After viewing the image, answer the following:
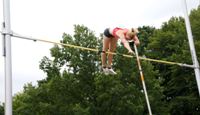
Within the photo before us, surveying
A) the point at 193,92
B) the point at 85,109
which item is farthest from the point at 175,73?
the point at 85,109

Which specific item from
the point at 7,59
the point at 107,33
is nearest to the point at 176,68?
the point at 107,33

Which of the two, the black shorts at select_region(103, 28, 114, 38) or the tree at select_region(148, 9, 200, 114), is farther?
the tree at select_region(148, 9, 200, 114)

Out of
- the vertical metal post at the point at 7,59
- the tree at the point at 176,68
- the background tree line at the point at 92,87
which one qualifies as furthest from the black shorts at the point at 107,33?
the tree at the point at 176,68

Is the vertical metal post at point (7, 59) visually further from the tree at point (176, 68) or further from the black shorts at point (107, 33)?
the tree at point (176, 68)

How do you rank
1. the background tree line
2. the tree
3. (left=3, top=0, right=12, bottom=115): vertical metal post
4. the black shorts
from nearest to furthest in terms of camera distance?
(left=3, top=0, right=12, bottom=115): vertical metal post
the black shorts
the background tree line
the tree

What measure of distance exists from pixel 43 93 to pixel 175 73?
775 centimetres

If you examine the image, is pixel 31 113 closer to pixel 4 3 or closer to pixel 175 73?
pixel 175 73

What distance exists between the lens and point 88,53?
23031 millimetres

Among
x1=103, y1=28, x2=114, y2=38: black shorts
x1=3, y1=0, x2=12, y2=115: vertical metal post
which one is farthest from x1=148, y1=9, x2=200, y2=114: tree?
x1=3, y1=0, x2=12, y2=115: vertical metal post

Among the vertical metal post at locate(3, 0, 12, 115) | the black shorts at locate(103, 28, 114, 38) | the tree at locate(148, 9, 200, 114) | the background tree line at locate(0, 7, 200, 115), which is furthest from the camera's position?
the tree at locate(148, 9, 200, 114)

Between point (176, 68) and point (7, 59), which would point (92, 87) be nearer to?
point (176, 68)

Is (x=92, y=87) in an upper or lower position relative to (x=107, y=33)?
lower

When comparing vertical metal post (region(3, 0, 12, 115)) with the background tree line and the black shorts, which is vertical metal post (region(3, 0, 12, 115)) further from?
the background tree line

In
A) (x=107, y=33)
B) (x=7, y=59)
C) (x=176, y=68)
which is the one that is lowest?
(x=7, y=59)
